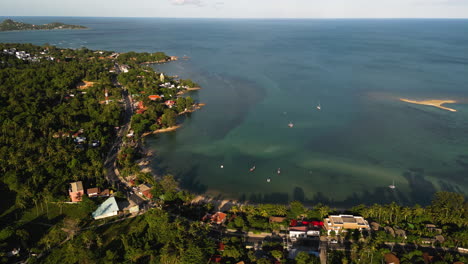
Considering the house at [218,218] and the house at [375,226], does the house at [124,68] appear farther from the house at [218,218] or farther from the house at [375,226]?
the house at [375,226]

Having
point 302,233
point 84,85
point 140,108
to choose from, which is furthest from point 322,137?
point 84,85

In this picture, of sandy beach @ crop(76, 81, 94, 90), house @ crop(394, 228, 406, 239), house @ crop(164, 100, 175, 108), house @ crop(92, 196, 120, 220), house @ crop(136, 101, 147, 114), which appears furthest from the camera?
sandy beach @ crop(76, 81, 94, 90)

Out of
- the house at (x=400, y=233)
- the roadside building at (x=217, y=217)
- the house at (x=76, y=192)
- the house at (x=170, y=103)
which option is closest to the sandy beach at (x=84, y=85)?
the house at (x=170, y=103)

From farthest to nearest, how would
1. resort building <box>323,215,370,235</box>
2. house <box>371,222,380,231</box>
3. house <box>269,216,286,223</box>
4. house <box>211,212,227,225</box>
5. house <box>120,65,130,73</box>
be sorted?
house <box>120,65,130,73</box> → house <box>211,212,227,225</box> → house <box>269,216,286,223</box> → house <box>371,222,380,231</box> → resort building <box>323,215,370,235</box>

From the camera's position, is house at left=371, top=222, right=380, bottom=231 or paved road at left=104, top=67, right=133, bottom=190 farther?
paved road at left=104, top=67, right=133, bottom=190

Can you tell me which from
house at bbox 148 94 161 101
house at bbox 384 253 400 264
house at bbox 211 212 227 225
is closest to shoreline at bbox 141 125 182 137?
house at bbox 148 94 161 101

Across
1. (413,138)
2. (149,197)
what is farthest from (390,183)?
(149,197)

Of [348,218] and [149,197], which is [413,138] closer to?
[348,218]

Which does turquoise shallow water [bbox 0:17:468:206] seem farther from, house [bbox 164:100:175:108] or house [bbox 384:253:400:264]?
house [bbox 384:253:400:264]
